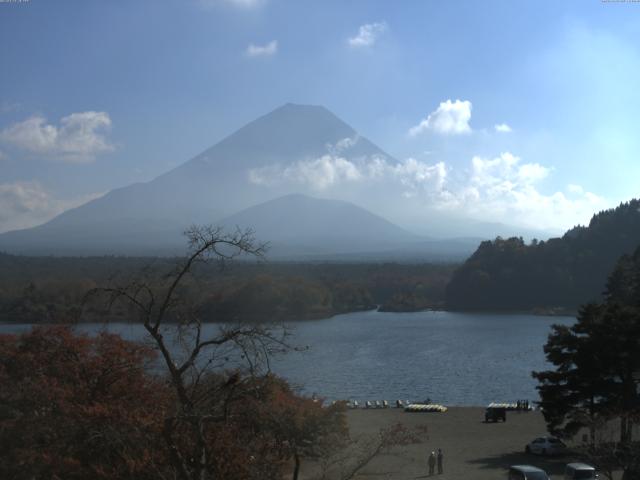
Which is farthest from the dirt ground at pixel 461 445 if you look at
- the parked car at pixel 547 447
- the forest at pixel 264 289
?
the forest at pixel 264 289

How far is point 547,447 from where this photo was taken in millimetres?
8539

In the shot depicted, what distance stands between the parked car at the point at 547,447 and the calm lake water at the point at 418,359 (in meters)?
3.21

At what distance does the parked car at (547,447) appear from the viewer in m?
8.52

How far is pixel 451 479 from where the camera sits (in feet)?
24.2

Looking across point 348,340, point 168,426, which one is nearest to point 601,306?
point 168,426

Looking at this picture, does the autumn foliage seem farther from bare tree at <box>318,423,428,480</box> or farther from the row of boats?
the row of boats

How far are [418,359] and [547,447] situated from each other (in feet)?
40.7

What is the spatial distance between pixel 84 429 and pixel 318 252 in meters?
101

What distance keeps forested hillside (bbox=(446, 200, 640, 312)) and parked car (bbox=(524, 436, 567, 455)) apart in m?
28.3

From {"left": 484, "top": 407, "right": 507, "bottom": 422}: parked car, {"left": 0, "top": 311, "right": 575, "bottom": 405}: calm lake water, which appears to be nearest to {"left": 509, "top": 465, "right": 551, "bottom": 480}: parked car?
{"left": 0, "top": 311, "right": 575, "bottom": 405}: calm lake water

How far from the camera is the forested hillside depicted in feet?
120

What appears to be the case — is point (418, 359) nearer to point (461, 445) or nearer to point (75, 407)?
point (461, 445)

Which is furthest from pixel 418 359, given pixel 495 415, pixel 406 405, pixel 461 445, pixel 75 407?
pixel 75 407

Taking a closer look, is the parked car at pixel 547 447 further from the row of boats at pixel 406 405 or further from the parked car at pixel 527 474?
the row of boats at pixel 406 405
